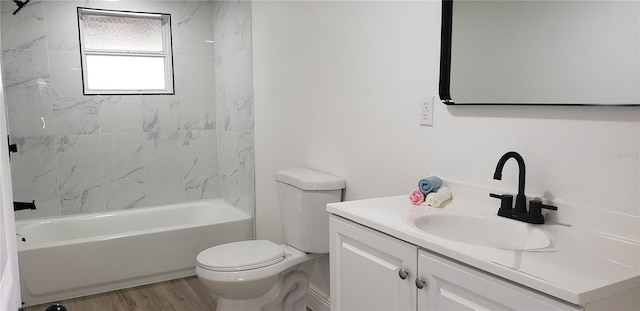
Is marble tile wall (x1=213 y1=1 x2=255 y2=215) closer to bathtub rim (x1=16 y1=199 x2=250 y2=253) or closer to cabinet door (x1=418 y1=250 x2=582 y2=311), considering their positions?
bathtub rim (x1=16 y1=199 x2=250 y2=253)

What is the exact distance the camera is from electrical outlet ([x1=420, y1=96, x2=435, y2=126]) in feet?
6.44

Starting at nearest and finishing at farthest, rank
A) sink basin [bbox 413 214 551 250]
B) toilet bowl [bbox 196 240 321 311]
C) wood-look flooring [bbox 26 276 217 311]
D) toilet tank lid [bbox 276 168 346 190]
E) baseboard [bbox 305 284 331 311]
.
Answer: sink basin [bbox 413 214 551 250]
toilet bowl [bbox 196 240 321 311]
toilet tank lid [bbox 276 168 346 190]
baseboard [bbox 305 284 331 311]
wood-look flooring [bbox 26 276 217 311]

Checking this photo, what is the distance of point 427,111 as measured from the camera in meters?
1.98

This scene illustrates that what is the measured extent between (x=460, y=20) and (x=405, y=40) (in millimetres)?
297

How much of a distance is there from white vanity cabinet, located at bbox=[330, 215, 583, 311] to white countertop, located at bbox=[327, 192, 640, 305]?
0.09ft

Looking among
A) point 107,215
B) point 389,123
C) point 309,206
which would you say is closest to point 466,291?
point 389,123

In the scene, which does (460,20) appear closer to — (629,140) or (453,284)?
(629,140)

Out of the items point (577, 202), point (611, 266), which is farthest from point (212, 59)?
point (611, 266)

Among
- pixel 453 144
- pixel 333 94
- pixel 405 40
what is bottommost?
pixel 453 144

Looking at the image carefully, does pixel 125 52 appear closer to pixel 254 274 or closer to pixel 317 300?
pixel 254 274

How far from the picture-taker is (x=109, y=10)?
3.74 meters

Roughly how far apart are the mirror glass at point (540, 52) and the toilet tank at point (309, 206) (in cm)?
87

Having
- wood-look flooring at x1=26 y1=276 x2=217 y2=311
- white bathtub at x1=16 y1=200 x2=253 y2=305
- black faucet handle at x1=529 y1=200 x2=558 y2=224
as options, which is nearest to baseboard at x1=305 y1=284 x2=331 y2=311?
wood-look flooring at x1=26 y1=276 x2=217 y2=311

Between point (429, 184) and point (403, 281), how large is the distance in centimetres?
52
